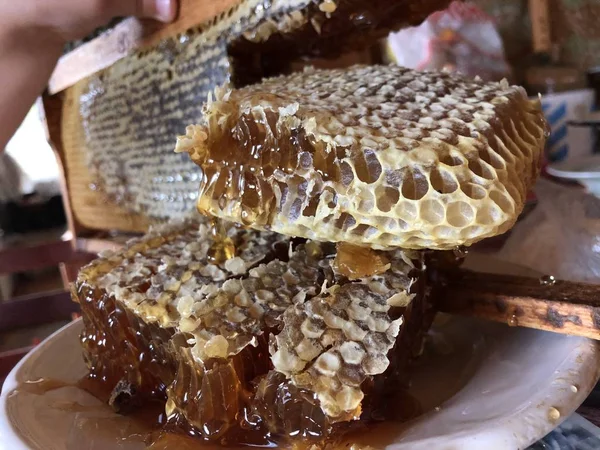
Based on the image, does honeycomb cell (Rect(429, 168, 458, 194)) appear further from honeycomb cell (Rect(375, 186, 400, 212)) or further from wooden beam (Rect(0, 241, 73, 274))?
wooden beam (Rect(0, 241, 73, 274))

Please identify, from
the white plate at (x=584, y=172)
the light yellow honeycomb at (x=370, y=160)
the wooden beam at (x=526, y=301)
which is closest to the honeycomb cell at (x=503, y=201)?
the light yellow honeycomb at (x=370, y=160)

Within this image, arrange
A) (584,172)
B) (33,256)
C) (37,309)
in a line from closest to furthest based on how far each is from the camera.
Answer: (584,172)
(37,309)
(33,256)

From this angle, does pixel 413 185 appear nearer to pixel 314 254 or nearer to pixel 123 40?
pixel 314 254

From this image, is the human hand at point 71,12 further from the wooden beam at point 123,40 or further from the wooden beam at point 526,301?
the wooden beam at point 526,301

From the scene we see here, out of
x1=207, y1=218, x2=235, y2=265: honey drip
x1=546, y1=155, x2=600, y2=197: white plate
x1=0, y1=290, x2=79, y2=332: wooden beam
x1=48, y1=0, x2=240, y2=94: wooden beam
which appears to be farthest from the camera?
x1=0, y1=290, x2=79, y2=332: wooden beam

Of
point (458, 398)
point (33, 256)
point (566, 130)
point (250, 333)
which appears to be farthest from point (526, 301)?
point (33, 256)

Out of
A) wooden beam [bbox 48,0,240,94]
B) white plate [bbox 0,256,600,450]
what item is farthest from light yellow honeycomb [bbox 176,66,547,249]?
wooden beam [bbox 48,0,240,94]

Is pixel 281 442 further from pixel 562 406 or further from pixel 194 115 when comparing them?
pixel 194 115
